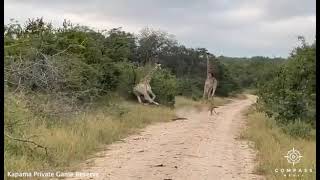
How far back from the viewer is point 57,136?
7648 millimetres

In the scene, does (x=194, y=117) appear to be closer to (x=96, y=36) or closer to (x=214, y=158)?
(x=214, y=158)

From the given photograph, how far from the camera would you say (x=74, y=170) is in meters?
6.83

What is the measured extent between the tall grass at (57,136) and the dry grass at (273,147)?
213cm

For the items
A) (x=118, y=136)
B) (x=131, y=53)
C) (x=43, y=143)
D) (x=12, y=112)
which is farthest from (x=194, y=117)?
(x=12, y=112)

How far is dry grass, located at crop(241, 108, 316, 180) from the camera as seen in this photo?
628cm

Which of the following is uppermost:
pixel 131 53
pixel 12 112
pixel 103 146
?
pixel 131 53

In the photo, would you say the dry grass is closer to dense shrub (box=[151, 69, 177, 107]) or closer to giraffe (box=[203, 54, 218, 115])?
giraffe (box=[203, 54, 218, 115])

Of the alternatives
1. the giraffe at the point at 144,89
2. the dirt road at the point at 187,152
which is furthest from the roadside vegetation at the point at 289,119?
the giraffe at the point at 144,89

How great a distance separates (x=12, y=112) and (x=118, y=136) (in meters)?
4.02

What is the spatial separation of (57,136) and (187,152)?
190 centimetres

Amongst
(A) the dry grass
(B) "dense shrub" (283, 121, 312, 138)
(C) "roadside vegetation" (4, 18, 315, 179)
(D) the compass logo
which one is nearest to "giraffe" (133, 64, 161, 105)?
(C) "roadside vegetation" (4, 18, 315, 179)

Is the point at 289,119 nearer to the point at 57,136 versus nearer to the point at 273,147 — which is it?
the point at 273,147

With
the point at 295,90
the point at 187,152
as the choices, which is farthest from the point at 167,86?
the point at 295,90

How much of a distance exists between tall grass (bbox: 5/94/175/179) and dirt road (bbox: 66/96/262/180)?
27 cm
